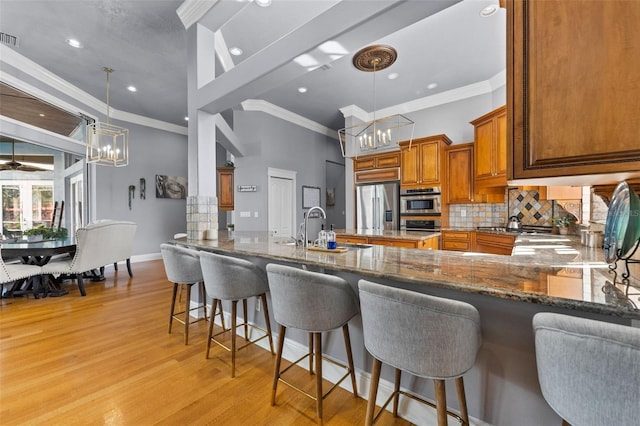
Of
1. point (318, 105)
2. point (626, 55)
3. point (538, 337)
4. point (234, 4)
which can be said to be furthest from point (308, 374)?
point (318, 105)

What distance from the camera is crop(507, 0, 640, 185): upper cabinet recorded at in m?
0.85

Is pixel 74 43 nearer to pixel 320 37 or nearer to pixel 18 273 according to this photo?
pixel 18 273

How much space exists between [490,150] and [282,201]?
12.4 ft

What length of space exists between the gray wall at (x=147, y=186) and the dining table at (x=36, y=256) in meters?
1.84

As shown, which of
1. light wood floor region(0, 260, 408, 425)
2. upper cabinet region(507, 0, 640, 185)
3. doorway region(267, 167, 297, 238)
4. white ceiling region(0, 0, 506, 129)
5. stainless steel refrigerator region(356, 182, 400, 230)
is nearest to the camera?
upper cabinet region(507, 0, 640, 185)

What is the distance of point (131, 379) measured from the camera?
1907mm

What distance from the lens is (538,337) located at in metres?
0.81

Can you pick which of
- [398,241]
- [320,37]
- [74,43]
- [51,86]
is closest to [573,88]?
[320,37]

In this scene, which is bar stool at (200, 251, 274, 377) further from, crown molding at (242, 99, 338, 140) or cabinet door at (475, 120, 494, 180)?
crown molding at (242, 99, 338, 140)

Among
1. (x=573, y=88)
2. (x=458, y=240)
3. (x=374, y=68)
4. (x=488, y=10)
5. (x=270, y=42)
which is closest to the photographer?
(x=573, y=88)

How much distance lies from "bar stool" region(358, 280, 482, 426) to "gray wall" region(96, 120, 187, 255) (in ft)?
21.4

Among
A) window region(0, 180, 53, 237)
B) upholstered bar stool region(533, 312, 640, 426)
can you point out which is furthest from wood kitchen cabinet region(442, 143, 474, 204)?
window region(0, 180, 53, 237)

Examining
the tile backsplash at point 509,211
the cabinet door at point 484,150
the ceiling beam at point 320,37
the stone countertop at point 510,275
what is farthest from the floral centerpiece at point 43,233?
the cabinet door at point 484,150

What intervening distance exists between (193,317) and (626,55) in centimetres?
358
